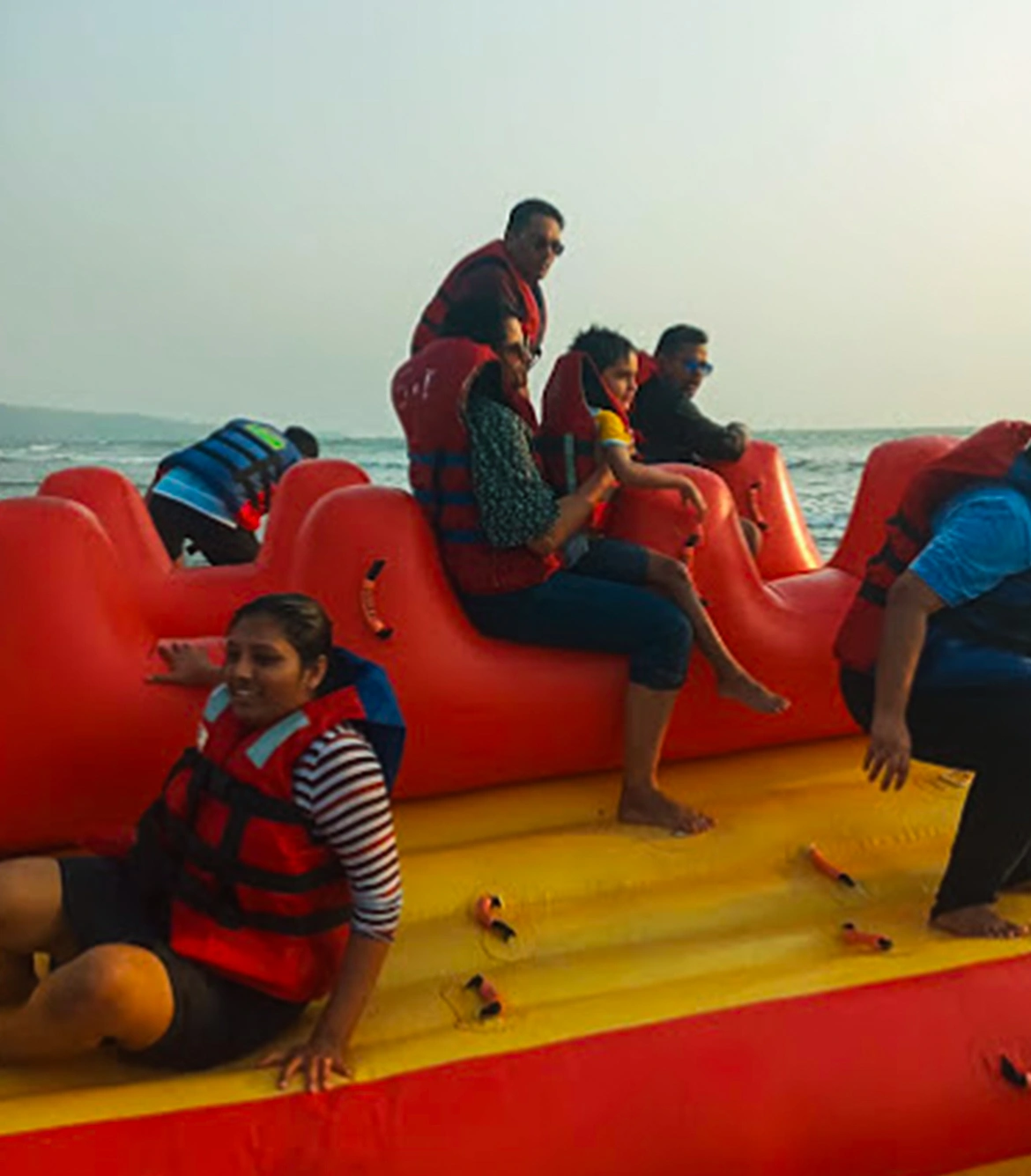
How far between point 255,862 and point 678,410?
6.00 feet

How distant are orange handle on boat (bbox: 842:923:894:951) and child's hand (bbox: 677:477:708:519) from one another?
32.7 inches

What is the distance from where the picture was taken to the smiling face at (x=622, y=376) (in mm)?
2240

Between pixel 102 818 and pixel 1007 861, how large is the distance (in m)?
1.43

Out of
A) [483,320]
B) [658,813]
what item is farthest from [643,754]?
[483,320]

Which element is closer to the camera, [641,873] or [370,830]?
[370,830]

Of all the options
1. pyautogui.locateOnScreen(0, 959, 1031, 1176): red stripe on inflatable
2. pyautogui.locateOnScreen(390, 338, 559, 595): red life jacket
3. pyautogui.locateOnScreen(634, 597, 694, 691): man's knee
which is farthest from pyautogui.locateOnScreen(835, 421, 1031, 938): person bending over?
pyautogui.locateOnScreen(390, 338, 559, 595): red life jacket

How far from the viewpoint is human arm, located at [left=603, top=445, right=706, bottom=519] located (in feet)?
7.16

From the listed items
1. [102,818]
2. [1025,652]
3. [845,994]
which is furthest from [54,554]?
[1025,652]

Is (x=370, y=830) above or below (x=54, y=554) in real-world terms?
below

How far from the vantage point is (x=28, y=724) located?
74.1 inches

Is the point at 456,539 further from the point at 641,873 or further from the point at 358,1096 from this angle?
the point at 358,1096

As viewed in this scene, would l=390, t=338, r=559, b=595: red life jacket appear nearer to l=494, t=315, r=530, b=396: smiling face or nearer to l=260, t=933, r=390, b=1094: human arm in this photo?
l=494, t=315, r=530, b=396: smiling face

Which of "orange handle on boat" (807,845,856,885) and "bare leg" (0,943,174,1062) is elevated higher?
"bare leg" (0,943,174,1062)

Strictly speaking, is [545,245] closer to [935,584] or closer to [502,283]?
[502,283]
